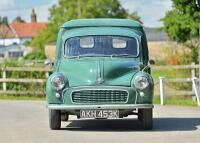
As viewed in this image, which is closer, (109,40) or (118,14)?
(109,40)

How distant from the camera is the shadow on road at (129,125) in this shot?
14344 mm

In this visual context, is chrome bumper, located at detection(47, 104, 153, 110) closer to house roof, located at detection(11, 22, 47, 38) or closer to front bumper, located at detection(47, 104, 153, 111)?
front bumper, located at detection(47, 104, 153, 111)

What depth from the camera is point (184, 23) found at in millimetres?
32781

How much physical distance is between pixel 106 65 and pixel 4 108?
746cm

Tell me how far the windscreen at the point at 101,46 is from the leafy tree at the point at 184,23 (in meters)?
16.3

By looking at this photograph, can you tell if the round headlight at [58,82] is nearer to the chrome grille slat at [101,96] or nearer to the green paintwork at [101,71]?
the green paintwork at [101,71]

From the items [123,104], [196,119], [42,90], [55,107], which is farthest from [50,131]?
[42,90]

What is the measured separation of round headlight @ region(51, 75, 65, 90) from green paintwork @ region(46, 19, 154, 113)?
0.26 ft

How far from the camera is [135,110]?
46.3ft

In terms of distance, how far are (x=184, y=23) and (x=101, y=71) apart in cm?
1958

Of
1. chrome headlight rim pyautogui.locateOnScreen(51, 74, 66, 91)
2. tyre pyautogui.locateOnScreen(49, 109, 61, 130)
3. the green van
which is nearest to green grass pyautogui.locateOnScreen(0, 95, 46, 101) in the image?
the green van

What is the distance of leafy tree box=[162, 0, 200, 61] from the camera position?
3164cm

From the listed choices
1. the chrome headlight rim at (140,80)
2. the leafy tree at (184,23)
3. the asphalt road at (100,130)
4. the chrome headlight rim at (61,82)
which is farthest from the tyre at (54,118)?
the leafy tree at (184,23)

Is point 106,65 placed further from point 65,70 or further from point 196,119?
point 196,119
